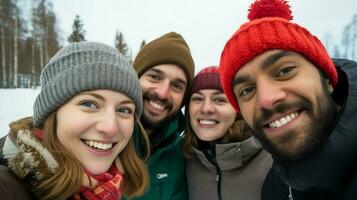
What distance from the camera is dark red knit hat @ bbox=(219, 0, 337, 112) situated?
1.97 meters

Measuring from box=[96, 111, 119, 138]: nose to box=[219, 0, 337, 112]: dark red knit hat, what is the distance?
97 centimetres

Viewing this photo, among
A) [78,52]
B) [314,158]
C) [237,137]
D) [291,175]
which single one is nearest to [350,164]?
[314,158]

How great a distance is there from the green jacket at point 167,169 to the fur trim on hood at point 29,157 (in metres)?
1.23

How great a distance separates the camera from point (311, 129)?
1.82 m

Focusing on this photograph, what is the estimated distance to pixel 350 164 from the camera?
1.54 metres

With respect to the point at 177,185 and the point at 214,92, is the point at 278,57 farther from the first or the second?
the point at 177,185

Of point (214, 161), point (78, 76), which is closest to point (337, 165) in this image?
point (214, 161)

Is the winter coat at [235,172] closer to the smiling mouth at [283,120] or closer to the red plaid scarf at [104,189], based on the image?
the smiling mouth at [283,120]

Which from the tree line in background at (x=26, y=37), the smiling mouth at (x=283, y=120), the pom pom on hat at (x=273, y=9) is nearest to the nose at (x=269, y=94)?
the smiling mouth at (x=283, y=120)

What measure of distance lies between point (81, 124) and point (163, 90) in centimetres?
152

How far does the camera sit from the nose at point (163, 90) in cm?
337

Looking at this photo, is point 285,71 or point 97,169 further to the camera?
point 97,169

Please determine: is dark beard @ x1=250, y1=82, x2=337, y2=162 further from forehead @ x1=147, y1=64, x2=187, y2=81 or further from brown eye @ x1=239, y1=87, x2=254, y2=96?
forehead @ x1=147, y1=64, x2=187, y2=81

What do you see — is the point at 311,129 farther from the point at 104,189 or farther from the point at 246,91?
the point at 104,189
